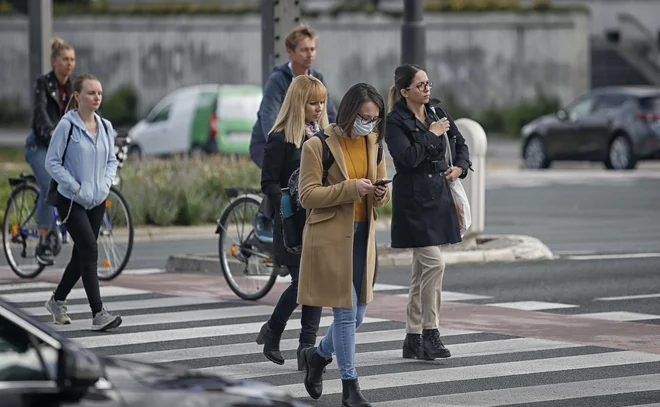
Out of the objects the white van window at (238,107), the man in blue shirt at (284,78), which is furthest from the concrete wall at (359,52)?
the man in blue shirt at (284,78)

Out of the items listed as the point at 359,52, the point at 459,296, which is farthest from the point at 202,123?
the point at 459,296

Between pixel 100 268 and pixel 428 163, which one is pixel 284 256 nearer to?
pixel 428 163

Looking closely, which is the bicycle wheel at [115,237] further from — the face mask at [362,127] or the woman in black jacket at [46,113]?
the face mask at [362,127]

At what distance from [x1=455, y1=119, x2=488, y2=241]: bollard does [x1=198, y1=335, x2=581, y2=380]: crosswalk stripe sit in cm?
499

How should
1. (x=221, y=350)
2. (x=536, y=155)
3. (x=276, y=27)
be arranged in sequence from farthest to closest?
(x=536, y=155) < (x=276, y=27) < (x=221, y=350)

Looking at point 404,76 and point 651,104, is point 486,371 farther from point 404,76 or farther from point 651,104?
point 651,104

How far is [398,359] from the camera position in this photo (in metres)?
9.50

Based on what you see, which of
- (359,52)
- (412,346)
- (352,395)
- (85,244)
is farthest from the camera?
(359,52)

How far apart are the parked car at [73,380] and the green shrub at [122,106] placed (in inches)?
1585

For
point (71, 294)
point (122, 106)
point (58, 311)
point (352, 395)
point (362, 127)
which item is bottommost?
point (122, 106)

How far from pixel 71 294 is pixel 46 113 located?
4.97 feet

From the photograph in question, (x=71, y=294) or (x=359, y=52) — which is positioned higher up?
(x=359, y=52)

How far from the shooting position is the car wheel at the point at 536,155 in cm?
3118

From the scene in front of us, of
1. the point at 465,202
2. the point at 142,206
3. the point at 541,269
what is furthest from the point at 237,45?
the point at 465,202
